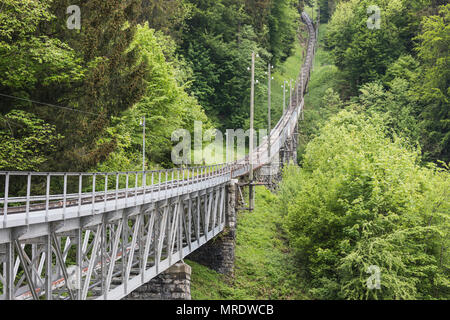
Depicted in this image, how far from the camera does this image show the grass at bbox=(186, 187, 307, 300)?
1228 inches

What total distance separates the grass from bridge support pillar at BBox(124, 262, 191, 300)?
424 centimetres

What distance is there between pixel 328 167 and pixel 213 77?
103ft

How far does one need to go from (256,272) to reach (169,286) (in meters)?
10.9

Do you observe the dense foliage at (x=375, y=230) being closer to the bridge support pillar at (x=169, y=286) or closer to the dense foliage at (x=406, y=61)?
the bridge support pillar at (x=169, y=286)

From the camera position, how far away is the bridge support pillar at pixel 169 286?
79.4 ft

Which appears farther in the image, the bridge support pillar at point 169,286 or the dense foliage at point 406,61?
the dense foliage at point 406,61

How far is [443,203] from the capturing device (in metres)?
29.0

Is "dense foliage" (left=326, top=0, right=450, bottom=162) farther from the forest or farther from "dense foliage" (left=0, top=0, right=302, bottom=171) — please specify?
"dense foliage" (left=0, top=0, right=302, bottom=171)

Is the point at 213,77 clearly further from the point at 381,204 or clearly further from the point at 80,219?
the point at 80,219

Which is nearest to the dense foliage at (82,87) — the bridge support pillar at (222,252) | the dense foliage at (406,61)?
the bridge support pillar at (222,252)

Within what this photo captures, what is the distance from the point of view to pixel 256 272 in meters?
34.1

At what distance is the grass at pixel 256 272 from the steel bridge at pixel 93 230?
322cm

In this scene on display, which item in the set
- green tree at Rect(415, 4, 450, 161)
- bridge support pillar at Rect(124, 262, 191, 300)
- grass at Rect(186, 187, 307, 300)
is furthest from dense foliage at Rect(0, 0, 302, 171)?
green tree at Rect(415, 4, 450, 161)
